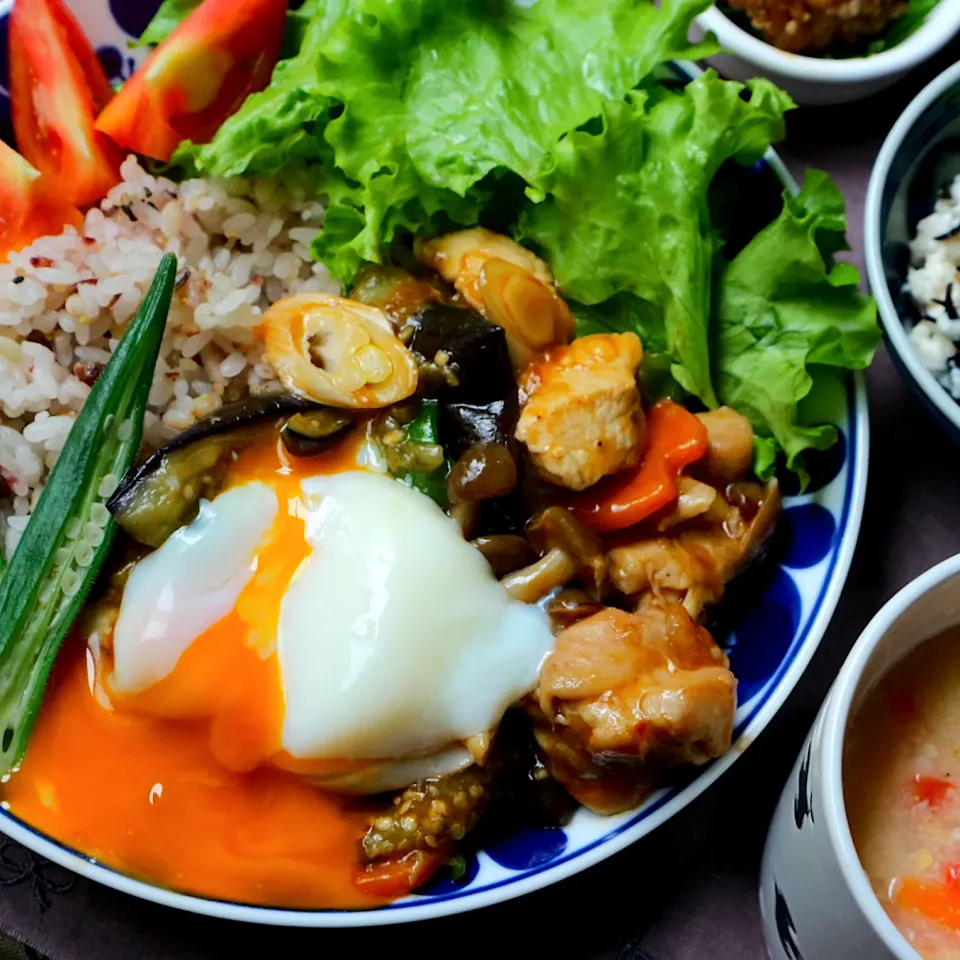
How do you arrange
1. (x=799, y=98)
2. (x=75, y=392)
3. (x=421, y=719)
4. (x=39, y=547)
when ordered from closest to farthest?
(x=421, y=719), (x=39, y=547), (x=75, y=392), (x=799, y=98)

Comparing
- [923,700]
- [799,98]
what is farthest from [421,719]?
[799,98]

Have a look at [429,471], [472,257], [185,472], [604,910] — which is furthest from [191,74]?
[604,910]

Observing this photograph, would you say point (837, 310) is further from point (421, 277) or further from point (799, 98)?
point (421, 277)

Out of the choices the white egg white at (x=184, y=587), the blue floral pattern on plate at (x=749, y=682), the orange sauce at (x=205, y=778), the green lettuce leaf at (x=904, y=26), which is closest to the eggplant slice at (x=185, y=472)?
the white egg white at (x=184, y=587)

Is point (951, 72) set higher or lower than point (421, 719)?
higher

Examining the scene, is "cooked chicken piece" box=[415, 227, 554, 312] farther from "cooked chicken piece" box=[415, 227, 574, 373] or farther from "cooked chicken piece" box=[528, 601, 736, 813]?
"cooked chicken piece" box=[528, 601, 736, 813]

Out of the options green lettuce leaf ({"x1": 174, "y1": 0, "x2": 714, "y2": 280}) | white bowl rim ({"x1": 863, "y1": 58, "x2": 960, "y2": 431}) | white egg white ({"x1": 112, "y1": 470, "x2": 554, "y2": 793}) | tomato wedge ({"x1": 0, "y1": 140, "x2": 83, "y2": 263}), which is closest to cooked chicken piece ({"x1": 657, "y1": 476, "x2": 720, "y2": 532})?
white egg white ({"x1": 112, "y1": 470, "x2": 554, "y2": 793})

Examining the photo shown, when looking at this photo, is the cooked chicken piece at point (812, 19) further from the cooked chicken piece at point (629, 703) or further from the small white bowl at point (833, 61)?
the cooked chicken piece at point (629, 703)
